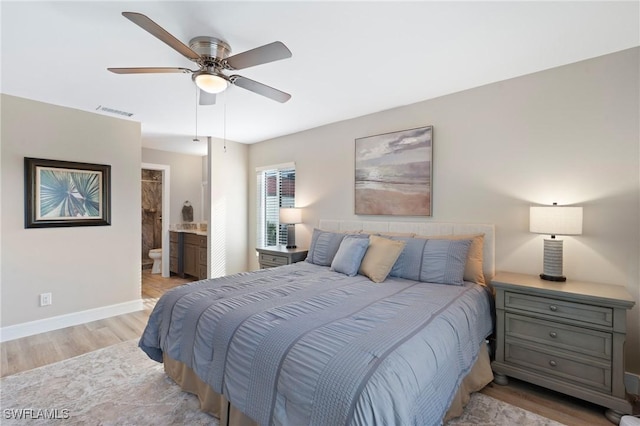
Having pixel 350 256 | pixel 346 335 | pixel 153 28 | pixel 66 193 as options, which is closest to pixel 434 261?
pixel 350 256

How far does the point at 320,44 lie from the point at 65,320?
403 centimetres

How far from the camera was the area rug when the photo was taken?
1.86m

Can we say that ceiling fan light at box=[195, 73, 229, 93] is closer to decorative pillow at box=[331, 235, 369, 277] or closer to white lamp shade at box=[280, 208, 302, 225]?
decorative pillow at box=[331, 235, 369, 277]

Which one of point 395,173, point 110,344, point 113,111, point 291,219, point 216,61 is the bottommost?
point 110,344

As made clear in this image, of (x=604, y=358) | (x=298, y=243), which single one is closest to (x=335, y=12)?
(x=604, y=358)

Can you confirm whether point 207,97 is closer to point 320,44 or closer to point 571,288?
point 320,44

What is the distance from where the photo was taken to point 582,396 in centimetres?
193

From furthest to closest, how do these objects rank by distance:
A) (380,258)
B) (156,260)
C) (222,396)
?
1. (156,260)
2. (380,258)
3. (222,396)

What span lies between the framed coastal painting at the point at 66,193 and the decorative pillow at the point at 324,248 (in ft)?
8.78

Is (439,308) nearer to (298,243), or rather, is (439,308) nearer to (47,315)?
(298,243)

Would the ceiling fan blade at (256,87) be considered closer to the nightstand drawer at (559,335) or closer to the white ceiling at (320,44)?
the white ceiling at (320,44)

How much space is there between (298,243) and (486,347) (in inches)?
112

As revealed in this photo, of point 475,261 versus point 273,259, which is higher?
point 475,261

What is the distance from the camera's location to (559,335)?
6.68 ft
